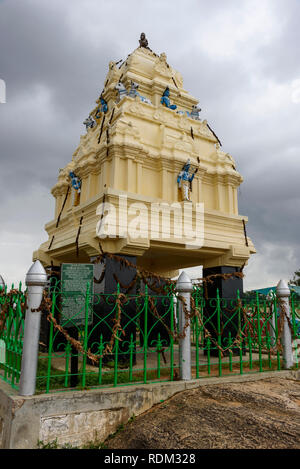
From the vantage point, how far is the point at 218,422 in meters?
3.90

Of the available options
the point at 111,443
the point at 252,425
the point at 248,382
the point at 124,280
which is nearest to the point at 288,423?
the point at 252,425

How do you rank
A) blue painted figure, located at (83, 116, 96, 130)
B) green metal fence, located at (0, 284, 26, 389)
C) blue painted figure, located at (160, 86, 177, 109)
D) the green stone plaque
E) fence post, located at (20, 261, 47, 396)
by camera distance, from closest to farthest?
fence post, located at (20, 261, 47, 396) < green metal fence, located at (0, 284, 26, 389) < the green stone plaque < blue painted figure, located at (160, 86, 177, 109) < blue painted figure, located at (83, 116, 96, 130)

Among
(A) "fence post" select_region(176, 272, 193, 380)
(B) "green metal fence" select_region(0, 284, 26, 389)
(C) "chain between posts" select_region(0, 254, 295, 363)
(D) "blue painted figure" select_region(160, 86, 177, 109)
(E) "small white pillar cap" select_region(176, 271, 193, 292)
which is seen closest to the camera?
(C) "chain between posts" select_region(0, 254, 295, 363)

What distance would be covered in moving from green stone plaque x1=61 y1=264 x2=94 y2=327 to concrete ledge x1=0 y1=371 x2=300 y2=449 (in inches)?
36.5

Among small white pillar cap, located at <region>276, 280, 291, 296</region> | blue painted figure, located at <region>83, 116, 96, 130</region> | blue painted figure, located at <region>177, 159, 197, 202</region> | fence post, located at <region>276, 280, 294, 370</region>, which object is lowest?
fence post, located at <region>276, 280, 294, 370</region>

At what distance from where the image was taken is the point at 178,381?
4773 mm

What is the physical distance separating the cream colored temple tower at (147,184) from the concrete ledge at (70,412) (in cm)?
287

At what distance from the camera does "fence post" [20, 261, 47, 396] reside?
12.5ft

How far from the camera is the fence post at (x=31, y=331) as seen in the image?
380 cm

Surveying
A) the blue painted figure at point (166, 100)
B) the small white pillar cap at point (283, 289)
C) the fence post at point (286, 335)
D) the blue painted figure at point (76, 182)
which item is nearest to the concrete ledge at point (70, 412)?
the fence post at point (286, 335)

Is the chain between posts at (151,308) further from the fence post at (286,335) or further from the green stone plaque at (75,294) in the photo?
the green stone plaque at (75,294)

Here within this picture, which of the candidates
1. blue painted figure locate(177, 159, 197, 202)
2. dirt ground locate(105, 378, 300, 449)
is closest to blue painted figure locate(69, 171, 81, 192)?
blue painted figure locate(177, 159, 197, 202)

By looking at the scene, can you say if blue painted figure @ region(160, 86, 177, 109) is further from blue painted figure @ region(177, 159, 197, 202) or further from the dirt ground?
the dirt ground

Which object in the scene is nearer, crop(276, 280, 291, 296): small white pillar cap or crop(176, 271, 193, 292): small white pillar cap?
crop(176, 271, 193, 292): small white pillar cap
